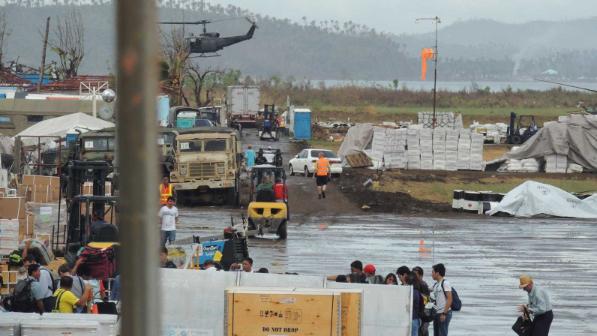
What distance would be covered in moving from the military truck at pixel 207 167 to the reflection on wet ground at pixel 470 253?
86 cm

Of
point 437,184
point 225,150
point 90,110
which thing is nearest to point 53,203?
point 225,150

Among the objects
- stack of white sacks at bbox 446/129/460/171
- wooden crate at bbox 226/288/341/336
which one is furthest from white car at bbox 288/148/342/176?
wooden crate at bbox 226/288/341/336

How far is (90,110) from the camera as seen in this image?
52.2m

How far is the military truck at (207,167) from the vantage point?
38344mm

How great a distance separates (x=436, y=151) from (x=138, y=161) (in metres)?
48.8

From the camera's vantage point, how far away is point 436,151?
51688 mm

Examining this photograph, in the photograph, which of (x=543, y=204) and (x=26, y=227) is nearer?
(x=26, y=227)

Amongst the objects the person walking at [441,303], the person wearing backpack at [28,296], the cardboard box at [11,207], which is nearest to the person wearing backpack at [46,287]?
the person wearing backpack at [28,296]

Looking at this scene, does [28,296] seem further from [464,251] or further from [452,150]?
[452,150]

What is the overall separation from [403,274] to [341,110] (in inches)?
3649

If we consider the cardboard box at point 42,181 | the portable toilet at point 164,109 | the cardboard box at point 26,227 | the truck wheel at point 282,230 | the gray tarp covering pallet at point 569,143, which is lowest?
the truck wheel at point 282,230

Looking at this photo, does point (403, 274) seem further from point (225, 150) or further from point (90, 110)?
point (90, 110)

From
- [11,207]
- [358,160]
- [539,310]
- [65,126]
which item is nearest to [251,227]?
[11,207]

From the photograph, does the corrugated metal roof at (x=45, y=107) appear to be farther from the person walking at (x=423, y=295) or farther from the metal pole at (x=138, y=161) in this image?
the metal pole at (x=138, y=161)
